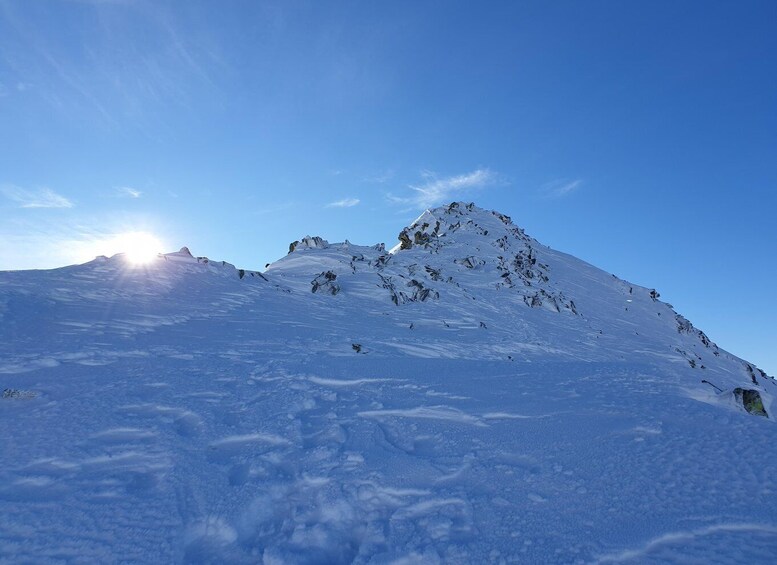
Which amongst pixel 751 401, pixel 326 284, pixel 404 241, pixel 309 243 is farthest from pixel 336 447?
pixel 404 241

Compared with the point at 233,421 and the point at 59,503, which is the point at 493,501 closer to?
the point at 233,421

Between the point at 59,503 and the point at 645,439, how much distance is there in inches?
303

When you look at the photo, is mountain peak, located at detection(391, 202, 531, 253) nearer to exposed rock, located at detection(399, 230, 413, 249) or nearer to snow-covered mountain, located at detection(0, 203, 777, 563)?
exposed rock, located at detection(399, 230, 413, 249)

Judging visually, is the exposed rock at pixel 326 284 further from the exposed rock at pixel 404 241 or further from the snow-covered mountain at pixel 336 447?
the exposed rock at pixel 404 241

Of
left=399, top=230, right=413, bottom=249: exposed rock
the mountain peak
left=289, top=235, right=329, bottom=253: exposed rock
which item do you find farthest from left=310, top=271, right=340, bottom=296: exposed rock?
left=399, top=230, right=413, bottom=249: exposed rock

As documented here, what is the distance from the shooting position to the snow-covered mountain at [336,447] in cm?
429

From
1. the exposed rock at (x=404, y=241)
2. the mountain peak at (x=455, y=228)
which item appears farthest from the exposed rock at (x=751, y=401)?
the exposed rock at (x=404, y=241)

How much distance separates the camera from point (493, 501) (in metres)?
4.95

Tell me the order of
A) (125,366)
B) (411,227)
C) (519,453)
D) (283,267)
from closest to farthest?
(519,453)
(125,366)
(283,267)
(411,227)

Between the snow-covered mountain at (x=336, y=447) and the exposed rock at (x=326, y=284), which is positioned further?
the exposed rock at (x=326, y=284)

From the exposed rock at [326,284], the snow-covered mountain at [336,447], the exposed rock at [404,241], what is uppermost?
the exposed rock at [404,241]

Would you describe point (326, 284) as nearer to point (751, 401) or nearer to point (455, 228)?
point (751, 401)

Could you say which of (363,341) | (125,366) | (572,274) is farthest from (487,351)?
(572,274)

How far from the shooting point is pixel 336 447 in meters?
6.18
